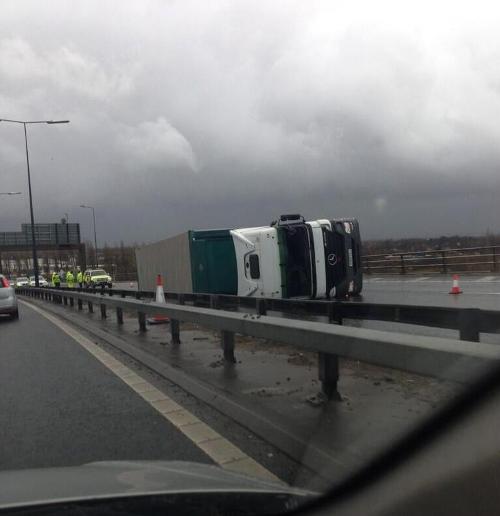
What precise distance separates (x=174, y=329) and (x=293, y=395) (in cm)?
447

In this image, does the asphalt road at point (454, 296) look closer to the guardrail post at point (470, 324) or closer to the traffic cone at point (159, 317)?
the traffic cone at point (159, 317)

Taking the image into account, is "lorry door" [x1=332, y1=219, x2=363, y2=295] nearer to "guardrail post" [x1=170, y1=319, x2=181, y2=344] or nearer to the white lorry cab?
the white lorry cab

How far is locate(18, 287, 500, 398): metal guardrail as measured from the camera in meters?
3.36

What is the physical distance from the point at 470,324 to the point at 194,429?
98.6 inches


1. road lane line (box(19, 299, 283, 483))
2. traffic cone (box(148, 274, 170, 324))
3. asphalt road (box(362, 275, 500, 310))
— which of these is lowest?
asphalt road (box(362, 275, 500, 310))

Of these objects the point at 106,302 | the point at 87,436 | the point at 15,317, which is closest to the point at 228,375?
the point at 87,436

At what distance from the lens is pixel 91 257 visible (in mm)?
83875

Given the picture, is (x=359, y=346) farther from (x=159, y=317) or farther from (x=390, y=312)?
(x=159, y=317)

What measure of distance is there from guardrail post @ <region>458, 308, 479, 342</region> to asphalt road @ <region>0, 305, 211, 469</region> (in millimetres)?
2202

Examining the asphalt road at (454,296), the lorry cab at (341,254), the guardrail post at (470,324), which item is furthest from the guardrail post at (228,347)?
the lorry cab at (341,254)

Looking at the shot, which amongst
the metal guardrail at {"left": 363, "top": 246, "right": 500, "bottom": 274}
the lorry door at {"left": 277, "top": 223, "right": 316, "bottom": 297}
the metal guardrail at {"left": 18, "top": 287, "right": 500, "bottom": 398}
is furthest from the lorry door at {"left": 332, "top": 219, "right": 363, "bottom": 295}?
the metal guardrail at {"left": 363, "top": 246, "right": 500, "bottom": 274}

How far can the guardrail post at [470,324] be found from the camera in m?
4.43

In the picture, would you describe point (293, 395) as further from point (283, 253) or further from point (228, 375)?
point (283, 253)

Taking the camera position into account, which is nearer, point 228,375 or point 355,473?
point 355,473
